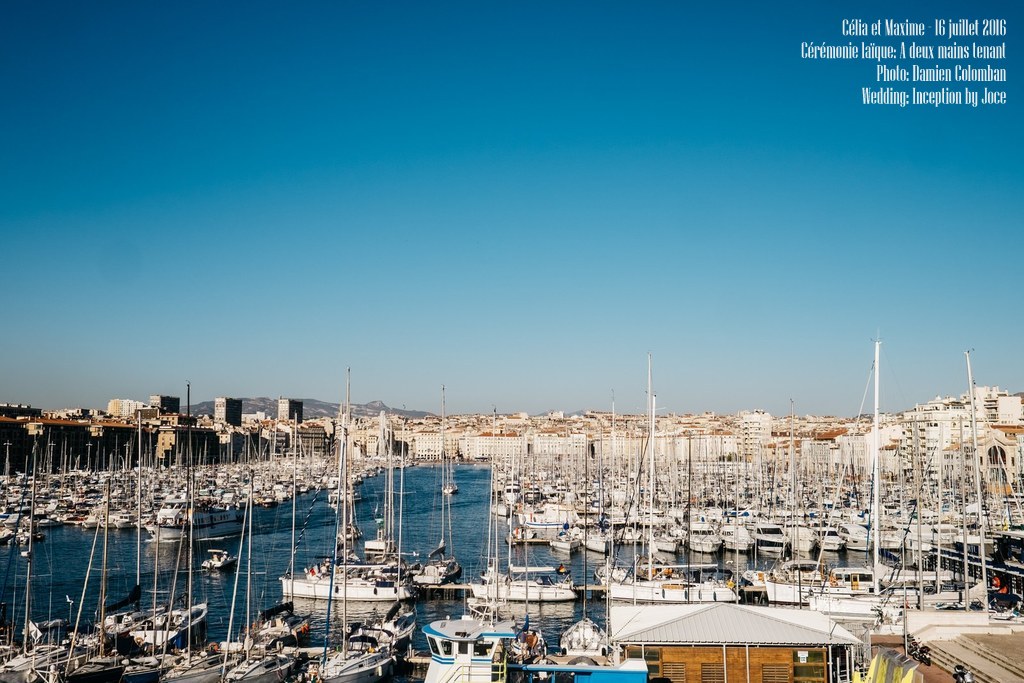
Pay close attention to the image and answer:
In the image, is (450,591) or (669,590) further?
(450,591)

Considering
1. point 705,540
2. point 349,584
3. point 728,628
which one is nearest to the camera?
point 728,628

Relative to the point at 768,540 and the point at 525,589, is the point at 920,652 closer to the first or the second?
the point at 525,589

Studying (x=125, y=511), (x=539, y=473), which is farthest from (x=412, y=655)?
(x=539, y=473)

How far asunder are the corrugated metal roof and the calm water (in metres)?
7.23

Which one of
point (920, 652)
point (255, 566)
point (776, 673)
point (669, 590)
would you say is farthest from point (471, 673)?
point (255, 566)

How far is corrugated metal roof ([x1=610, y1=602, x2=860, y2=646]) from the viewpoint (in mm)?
11938

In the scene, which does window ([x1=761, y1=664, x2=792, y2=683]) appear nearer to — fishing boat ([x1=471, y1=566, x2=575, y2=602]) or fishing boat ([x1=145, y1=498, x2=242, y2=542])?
fishing boat ([x1=471, y1=566, x2=575, y2=602])

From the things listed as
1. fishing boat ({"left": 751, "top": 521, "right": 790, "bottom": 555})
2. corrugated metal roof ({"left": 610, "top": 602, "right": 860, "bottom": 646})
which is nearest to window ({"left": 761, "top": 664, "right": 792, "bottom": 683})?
corrugated metal roof ({"left": 610, "top": 602, "right": 860, "bottom": 646})

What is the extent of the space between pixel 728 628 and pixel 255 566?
24.1 m

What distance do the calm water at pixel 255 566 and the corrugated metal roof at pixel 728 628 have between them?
285 inches

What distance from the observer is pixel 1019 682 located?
12570 mm

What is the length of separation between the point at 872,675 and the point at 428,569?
19383 millimetres

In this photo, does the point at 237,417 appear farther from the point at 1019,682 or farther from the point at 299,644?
the point at 1019,682

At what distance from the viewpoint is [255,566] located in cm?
3228
